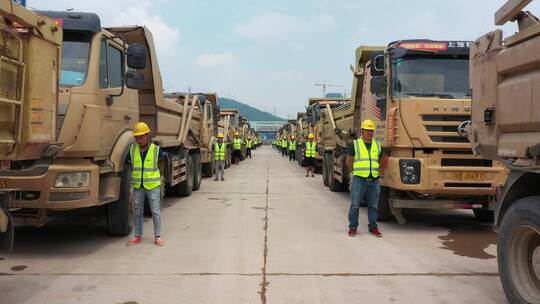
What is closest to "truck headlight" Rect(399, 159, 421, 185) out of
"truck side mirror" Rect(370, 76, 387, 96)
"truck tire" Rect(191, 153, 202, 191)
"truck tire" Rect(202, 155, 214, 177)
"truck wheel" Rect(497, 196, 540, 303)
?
"truck side mirror" Rect(370, 76, 387, 96)

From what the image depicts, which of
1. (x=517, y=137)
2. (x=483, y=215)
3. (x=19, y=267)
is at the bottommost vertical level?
(x=19, y=267)

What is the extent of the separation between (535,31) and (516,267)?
1.85 m

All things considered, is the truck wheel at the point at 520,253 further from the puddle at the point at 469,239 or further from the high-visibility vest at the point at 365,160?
the high-visibility vest at the point at 365,160

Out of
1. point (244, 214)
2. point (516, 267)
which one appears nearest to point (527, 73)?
point (516, 267)

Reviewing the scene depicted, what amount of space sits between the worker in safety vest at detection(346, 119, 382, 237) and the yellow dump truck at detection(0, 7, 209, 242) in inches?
127

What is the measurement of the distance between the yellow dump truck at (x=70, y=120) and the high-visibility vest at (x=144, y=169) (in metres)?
0.16

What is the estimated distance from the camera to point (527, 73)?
4.05 meters

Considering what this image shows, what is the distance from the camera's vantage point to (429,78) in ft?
26.6

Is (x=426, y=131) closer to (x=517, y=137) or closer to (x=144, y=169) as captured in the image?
(x=517, y=137)

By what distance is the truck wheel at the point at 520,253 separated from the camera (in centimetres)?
396

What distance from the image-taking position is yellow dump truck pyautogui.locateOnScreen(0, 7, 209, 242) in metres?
4.18

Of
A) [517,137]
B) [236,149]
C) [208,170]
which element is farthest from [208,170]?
[517,137]

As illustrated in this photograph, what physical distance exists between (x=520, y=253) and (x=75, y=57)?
17.3 feet

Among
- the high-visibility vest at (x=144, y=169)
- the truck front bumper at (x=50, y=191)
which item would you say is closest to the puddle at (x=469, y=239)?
the high-visibility vest at (x=144, y=169)
